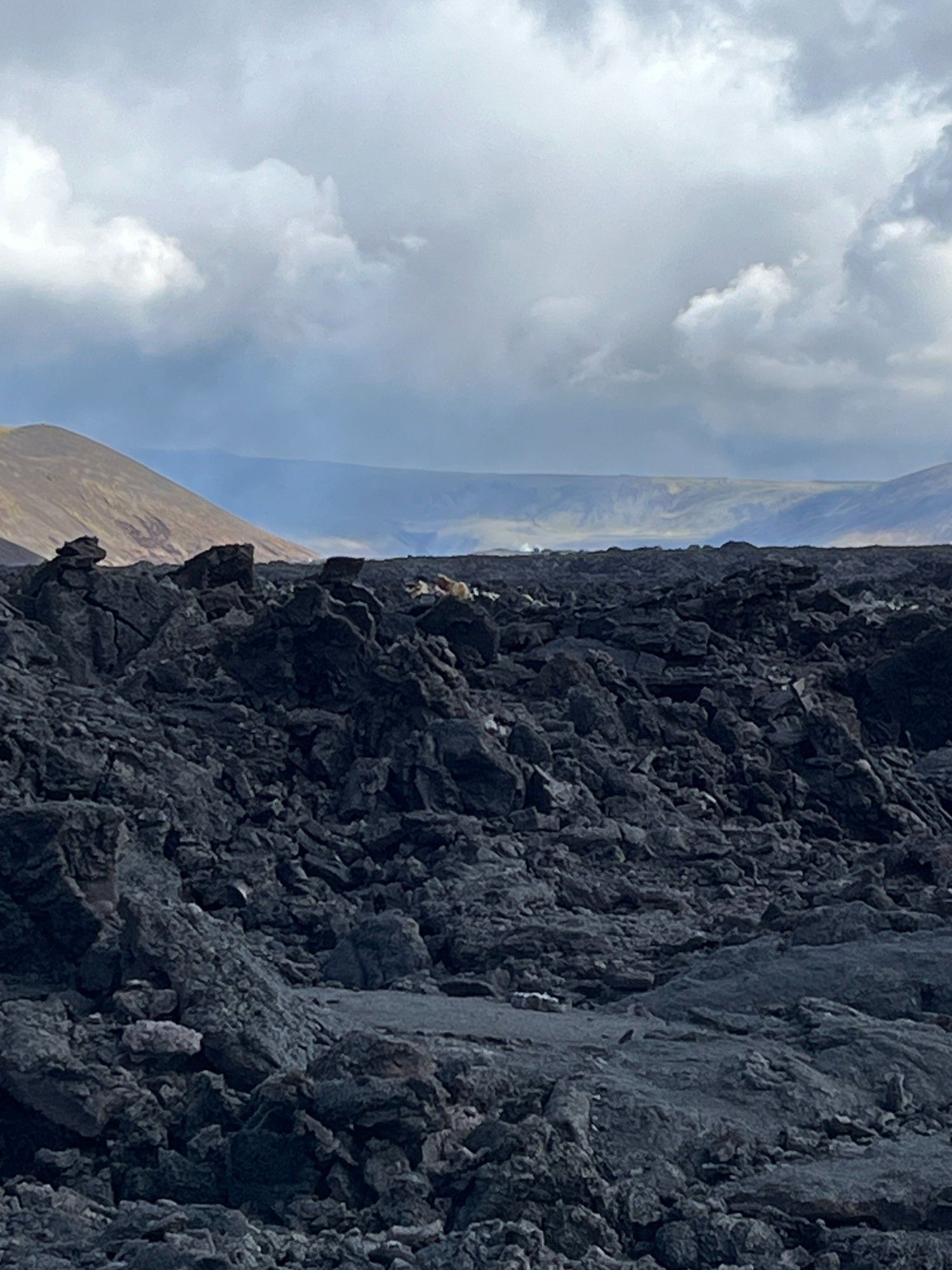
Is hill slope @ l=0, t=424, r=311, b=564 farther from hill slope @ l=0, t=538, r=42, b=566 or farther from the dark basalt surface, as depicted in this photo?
the dark basalt surface

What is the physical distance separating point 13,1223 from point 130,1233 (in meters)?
0.71

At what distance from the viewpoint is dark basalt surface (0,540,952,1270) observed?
7582 mm

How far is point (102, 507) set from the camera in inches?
6265

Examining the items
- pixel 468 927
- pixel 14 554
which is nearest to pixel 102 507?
pixel 14 554

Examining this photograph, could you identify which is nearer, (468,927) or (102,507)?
(468,927)

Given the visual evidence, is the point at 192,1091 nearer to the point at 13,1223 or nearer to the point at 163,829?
the point at 13,1223

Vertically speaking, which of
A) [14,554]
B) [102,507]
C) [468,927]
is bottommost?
[468,927]

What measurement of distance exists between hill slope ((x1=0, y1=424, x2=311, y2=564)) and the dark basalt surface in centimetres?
11637

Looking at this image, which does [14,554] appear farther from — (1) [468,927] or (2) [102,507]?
(1) [468,927]

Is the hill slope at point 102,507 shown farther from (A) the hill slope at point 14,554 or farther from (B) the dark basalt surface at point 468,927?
(B) the dark basalt surface at point 468,927

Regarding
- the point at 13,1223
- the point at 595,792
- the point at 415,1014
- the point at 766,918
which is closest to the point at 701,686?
the point at 595,792

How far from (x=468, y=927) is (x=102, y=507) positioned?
15180cm

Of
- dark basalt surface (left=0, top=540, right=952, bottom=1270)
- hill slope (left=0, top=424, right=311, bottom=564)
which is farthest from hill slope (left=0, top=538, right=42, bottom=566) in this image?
dark basalt surface (left=0, top=540, right=952, bottom=1270)

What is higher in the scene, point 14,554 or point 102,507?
point 102,507
